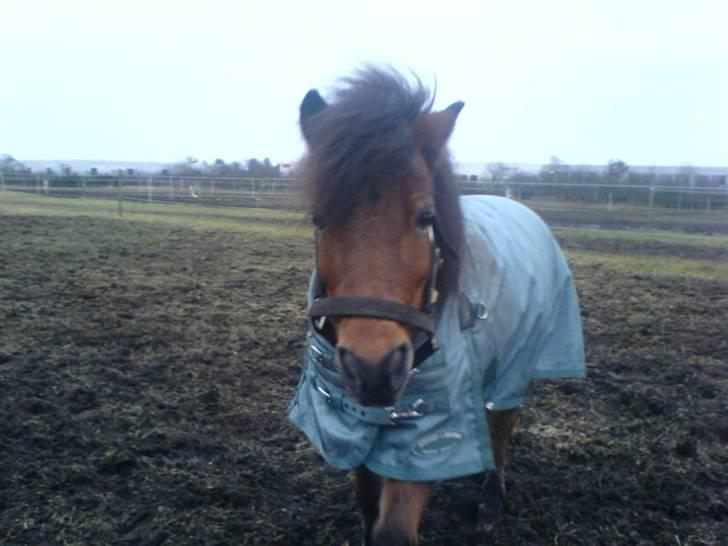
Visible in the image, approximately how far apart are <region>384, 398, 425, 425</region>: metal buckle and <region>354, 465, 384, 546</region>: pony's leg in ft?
1.53

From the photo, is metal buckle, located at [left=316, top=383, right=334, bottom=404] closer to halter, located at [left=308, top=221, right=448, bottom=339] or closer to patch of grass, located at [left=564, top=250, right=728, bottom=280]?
halter, located at [left=308, top=221, right=448, bottom=339]

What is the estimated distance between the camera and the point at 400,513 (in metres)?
2.36

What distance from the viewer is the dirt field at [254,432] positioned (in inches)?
119

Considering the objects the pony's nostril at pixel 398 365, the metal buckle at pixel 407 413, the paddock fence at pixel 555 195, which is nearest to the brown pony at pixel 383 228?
the pony's nostril at pixel 398 365

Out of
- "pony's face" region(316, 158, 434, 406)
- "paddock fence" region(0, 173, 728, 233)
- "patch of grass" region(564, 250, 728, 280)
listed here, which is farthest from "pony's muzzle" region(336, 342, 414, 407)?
"paddock fence" region(0, 173, 728, 233)

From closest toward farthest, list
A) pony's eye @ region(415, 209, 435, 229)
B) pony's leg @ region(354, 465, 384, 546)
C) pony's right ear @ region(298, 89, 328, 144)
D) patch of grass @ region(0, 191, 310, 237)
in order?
pony's eye @ region(415, 209, 435, 229), pony's right ear @ region(298, 89, 328, 144), pony's leg @ region(354, 465, 384, 546), patch of grass @ region(0, 191, 310, 237)

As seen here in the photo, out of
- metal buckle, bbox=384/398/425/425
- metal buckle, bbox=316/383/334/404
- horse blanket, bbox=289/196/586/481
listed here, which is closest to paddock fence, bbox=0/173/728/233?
horse blanket, bbox=289/196/586/481

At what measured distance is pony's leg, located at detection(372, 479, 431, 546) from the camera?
2318 millimetres

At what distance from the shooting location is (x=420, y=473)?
2.36 meters

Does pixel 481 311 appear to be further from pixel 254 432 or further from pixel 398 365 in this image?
pixel 254 432

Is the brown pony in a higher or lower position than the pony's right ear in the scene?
lower

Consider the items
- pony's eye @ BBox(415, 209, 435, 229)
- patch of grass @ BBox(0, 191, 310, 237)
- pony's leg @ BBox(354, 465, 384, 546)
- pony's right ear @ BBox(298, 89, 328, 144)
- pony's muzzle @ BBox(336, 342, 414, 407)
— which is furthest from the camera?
patch of grass @ BBox(0, 191, 310, 237)

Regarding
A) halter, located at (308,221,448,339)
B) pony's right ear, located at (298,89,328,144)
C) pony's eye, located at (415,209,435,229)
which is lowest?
halter, located at (308,221,448,339)

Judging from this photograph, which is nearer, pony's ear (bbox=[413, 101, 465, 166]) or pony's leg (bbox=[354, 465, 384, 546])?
pony's ear (bbox=[413, 101, 465, 166])
